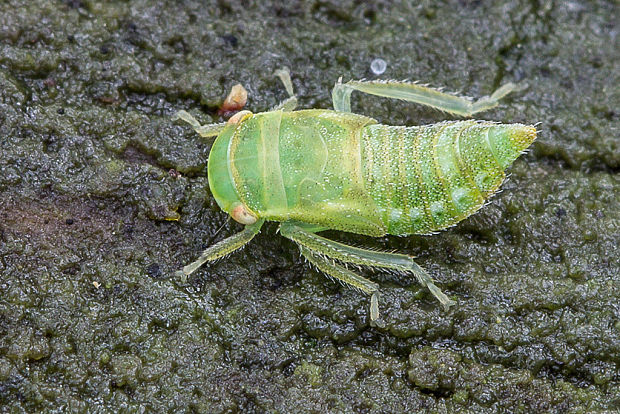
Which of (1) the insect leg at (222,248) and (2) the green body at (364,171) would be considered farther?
(1) the insect leg at (222,248)

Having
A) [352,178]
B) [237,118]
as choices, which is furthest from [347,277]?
[237,118]

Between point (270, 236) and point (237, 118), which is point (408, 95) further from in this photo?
point (270, 236)

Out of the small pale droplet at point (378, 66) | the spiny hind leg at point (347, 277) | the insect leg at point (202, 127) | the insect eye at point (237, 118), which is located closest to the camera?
the spiny hind leg at point (347, 277)

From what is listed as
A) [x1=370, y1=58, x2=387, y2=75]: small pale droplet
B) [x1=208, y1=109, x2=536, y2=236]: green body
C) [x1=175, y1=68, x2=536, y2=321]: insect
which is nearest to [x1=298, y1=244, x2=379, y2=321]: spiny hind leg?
[x1=175, y1=68, x2=536, y2=321]: insect

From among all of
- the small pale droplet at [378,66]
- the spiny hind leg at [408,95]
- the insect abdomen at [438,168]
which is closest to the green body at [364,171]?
the insect abdomen at [438,168]

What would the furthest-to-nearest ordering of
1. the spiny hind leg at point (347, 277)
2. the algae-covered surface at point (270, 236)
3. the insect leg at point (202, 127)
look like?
the insect leg at point (202, 127) → the spiny hind leg at point (347, 277) → the algae-covered surface at point (270, 236)

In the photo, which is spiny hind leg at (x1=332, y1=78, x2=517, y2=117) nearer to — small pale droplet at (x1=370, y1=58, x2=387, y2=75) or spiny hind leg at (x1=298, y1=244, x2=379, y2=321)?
small pale droplet at (x1=370, y1=58, x2=387, y2=75)

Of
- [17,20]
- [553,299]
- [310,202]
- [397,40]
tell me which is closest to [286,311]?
[310,202]

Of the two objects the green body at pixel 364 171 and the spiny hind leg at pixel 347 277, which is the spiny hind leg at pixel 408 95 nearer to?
the green body at pixel 364 171
